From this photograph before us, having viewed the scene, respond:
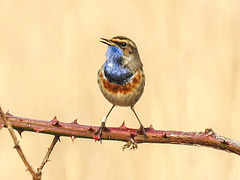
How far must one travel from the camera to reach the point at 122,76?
9.75 ft

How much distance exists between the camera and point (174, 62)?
15.0 feet

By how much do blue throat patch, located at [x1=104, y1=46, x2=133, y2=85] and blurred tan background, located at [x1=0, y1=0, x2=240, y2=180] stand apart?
154 cm

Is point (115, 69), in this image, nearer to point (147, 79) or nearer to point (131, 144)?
point (131, 144)

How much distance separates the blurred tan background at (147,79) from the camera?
4.52 m

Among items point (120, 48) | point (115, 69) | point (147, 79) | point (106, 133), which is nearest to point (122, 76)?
point (115, 69)

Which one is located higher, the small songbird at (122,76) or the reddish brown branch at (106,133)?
the small songbird at (122,76)

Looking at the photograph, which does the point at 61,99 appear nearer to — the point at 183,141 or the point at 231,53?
the point at 231,53

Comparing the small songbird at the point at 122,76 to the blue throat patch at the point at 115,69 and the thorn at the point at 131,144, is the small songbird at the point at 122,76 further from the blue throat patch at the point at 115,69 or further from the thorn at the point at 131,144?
the thorn at the point at 131,144

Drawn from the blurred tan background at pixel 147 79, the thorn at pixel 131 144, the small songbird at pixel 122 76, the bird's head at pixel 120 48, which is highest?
the blurred tan background at pixel 147 79

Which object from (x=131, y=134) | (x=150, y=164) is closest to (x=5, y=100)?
(x=150, y=164)

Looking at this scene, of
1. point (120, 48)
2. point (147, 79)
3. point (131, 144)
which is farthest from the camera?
point (147, 79)

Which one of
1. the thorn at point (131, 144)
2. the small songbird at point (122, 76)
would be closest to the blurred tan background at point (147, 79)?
the small songbird at point (122, 76)

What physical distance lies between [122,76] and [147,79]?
170 centimetres

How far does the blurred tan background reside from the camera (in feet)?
14.8
